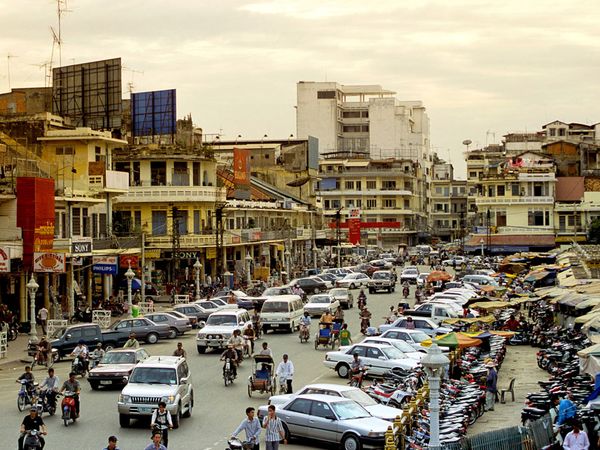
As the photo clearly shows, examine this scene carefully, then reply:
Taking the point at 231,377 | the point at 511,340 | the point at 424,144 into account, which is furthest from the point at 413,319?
the point at 424,144

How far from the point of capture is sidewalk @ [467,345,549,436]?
26.9m

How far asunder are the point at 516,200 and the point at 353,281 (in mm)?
42673

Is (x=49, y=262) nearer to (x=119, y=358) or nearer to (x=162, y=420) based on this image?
(x=119, y=358)

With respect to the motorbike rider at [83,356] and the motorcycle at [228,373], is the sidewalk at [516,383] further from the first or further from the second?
the motorbike rider at [83,356]

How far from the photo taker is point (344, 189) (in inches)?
6019

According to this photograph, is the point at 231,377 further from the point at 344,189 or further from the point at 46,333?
the point at 344,189

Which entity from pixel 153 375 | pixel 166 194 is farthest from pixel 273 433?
pixel 166 194

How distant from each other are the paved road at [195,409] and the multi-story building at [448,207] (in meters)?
134

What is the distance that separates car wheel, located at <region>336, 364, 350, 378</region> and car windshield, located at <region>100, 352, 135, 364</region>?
638cm

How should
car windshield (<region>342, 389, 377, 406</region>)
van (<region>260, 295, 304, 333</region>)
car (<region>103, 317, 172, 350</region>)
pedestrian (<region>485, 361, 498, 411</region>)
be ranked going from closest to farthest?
car windshield (<region>342, 389, 377, 406</region>) → pedestrian (<region>485, 361, 498, 411</region>) → car (<region>103, 317, 172, 350</region>) → van (<region>260, 295, 304, 333</region>)

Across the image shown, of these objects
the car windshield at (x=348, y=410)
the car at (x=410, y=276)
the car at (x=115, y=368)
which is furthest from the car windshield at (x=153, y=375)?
the car at (x=410, y=276)

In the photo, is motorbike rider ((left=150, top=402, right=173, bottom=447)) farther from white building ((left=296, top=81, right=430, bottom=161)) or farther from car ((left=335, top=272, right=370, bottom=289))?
white building ((left=296, top=81, right=430, bottom=161))

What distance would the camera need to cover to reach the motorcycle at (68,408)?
1014 inches

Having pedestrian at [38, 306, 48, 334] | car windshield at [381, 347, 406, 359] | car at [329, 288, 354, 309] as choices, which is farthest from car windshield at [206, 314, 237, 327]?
car at [329, 288, 354, 309]
